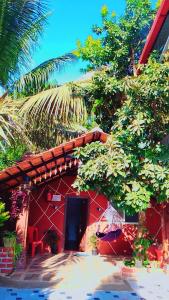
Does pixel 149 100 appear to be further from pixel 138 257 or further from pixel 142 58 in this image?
pixel 138 257

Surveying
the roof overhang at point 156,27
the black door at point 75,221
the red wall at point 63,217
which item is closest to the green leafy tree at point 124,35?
the roof overhang at point 156,27

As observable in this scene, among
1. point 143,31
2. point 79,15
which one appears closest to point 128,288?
point 143,31

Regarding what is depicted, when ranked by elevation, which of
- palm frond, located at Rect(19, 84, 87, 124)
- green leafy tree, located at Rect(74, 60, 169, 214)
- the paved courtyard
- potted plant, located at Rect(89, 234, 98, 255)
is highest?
palm frond, located at Rect(19, 84, 87, 124)

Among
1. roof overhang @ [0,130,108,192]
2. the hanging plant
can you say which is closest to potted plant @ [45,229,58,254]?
roof overhang @ [0,130,108,192]

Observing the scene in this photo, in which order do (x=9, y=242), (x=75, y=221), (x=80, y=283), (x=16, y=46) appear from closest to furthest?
(x=16, y=46) → (x=80, y=283) → (x=9, y=242) → (x=75, y=221)

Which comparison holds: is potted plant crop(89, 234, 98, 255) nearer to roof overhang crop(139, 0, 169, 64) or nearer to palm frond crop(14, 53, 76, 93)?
palm frond crop(14, 53, 76, 93)

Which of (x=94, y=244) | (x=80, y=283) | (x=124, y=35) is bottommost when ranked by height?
(x=80, y=283)

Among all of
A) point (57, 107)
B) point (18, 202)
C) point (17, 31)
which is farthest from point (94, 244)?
point (17, 31)

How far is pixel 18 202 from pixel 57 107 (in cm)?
273

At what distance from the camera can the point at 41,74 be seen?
987 cm

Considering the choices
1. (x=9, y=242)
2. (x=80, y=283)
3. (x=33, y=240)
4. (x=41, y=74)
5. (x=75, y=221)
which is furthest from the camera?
(x=75, y=221)

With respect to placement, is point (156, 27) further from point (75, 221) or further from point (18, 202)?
point (75, 221)

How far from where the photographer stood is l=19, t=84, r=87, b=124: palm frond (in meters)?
8.34

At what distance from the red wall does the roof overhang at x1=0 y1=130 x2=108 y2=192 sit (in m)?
1.43
